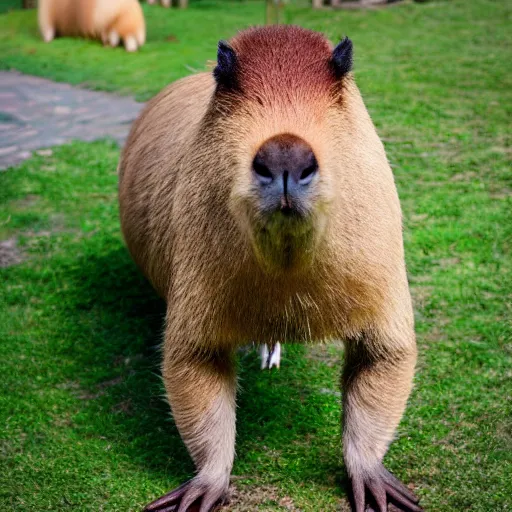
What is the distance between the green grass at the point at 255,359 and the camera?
131 inches

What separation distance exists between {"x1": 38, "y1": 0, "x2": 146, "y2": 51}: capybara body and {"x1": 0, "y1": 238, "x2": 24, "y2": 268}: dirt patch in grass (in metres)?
6.18

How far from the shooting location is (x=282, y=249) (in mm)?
2412

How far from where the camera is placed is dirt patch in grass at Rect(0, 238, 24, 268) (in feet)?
17.4

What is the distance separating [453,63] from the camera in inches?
370

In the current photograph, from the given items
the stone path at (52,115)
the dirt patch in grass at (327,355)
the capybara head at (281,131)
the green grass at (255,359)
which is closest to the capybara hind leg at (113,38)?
the stone path at (52,115)

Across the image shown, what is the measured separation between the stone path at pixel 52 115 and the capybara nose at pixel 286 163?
203 inches

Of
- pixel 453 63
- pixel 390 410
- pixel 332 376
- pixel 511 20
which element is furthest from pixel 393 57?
pixel 390 410

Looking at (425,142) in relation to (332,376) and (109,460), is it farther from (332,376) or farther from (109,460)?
(109,460)

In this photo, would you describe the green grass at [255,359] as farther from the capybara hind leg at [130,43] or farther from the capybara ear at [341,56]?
the capybara hind leg at [130,43]

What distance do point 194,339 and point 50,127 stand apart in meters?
5.62

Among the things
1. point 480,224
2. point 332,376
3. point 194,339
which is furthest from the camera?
Result: point 480,224

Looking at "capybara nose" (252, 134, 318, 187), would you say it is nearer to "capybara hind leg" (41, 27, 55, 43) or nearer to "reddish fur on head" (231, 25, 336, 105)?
"reddish fur on head" (231, 25, 336, 105)

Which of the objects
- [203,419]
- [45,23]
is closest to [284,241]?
[203,419]

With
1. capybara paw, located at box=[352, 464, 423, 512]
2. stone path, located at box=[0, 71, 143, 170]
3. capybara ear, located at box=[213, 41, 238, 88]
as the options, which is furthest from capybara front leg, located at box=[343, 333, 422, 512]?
stone path, located at box=[0, 71, 143, 170]
